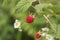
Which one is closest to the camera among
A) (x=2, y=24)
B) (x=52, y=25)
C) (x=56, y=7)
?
(x=56, y=7)

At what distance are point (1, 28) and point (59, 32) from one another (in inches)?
56.7

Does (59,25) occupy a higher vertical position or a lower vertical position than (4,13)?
lower

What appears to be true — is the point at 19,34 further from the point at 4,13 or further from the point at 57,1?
the point at 57,1

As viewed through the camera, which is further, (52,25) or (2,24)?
(2,24)

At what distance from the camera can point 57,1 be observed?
1.04m

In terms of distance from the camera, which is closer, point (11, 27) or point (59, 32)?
point (59, 32)

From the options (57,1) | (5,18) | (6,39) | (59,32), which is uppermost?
(5,18)

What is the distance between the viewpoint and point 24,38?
236 centimetres

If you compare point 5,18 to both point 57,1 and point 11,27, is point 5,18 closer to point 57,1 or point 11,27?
point 11,27

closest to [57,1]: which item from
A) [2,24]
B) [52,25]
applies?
[52,25]

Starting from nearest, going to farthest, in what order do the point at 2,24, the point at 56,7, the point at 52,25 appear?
the point at 56,7
the point at 52,25
the point at 2,24

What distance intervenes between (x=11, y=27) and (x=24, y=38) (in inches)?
7.1

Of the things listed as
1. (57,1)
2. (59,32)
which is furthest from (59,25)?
(57,1)

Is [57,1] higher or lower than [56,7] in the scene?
higher
